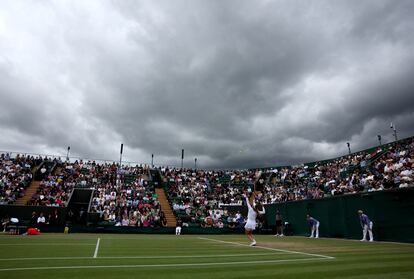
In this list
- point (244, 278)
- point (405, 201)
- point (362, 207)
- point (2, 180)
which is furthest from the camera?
point (2, 180)

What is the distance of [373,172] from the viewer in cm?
2505

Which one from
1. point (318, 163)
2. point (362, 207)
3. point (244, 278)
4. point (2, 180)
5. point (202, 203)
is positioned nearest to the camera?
point (244, 278)

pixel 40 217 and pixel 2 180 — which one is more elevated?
pixel 2 180

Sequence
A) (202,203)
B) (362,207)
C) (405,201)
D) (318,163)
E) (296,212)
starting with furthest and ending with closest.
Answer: (318,163), (202,203), (296,212), (362,207), (405,201)

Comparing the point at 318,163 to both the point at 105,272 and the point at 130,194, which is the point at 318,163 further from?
the point at 105,272

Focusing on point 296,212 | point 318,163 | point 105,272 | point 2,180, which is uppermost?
point 318,163

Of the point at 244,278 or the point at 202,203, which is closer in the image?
the point at 244,278

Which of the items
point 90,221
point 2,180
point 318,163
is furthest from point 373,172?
point 2,180

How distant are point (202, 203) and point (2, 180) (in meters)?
21.4

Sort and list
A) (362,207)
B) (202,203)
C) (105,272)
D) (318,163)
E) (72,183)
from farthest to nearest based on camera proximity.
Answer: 1. (318,163)
2. (202,203)
3. (72,183)
4. (362,207)
5. (105,272)

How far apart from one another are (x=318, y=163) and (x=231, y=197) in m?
12.4

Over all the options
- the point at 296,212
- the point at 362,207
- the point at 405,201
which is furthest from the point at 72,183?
the point at 405,201

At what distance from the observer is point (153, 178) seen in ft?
136

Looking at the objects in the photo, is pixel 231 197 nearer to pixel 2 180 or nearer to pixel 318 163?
pixel 318 163
